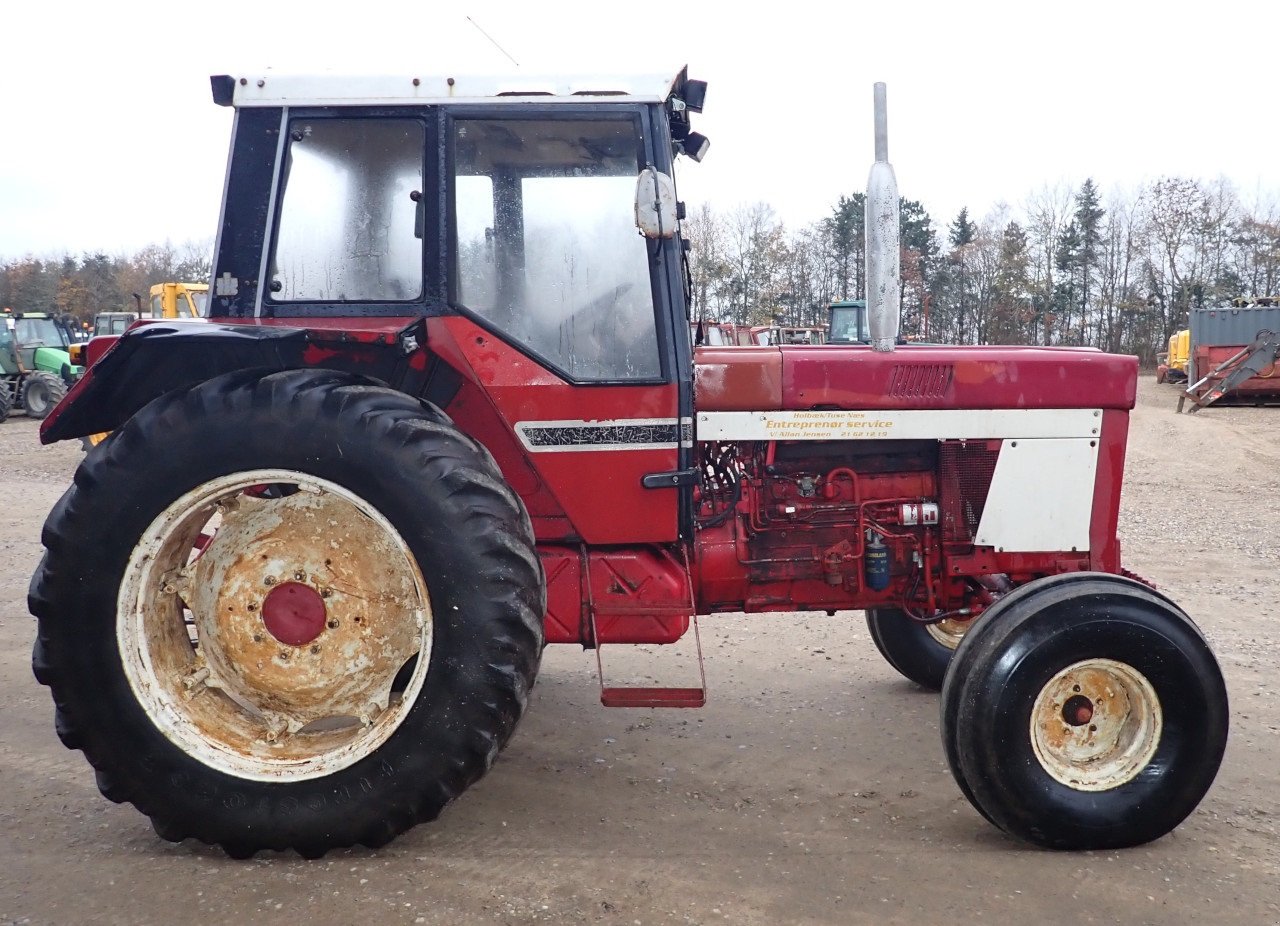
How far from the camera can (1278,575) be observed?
24.6ft

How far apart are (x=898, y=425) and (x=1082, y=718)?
1.19m

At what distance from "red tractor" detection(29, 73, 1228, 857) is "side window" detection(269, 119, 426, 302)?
0.01 meters

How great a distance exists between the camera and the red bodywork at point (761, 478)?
3693mm

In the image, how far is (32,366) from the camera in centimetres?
2316

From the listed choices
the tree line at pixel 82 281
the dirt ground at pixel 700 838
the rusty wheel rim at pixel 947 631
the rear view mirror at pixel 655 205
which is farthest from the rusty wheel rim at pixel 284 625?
the tree line at pixel 82 281

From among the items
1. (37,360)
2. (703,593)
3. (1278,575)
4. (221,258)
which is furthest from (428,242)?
(37,360)

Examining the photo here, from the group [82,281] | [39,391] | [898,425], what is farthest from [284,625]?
[82,281]

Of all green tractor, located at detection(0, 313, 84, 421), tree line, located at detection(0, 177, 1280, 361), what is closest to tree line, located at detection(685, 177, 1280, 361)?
tree line, located at detection(0, 177, 1280, 361)

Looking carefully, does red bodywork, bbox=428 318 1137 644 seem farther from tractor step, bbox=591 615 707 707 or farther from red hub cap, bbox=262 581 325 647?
red hub cap, bbox=262 581 325 647

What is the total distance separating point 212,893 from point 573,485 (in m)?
1.67

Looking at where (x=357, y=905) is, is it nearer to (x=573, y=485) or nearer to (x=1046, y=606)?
(x=573, y=485)

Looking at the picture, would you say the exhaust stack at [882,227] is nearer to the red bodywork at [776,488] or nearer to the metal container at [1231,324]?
the red bodywork at [776,488]

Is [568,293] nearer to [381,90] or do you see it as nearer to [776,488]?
[381,90]

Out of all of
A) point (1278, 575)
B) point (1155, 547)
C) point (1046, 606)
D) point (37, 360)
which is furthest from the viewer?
point (37, 360)
